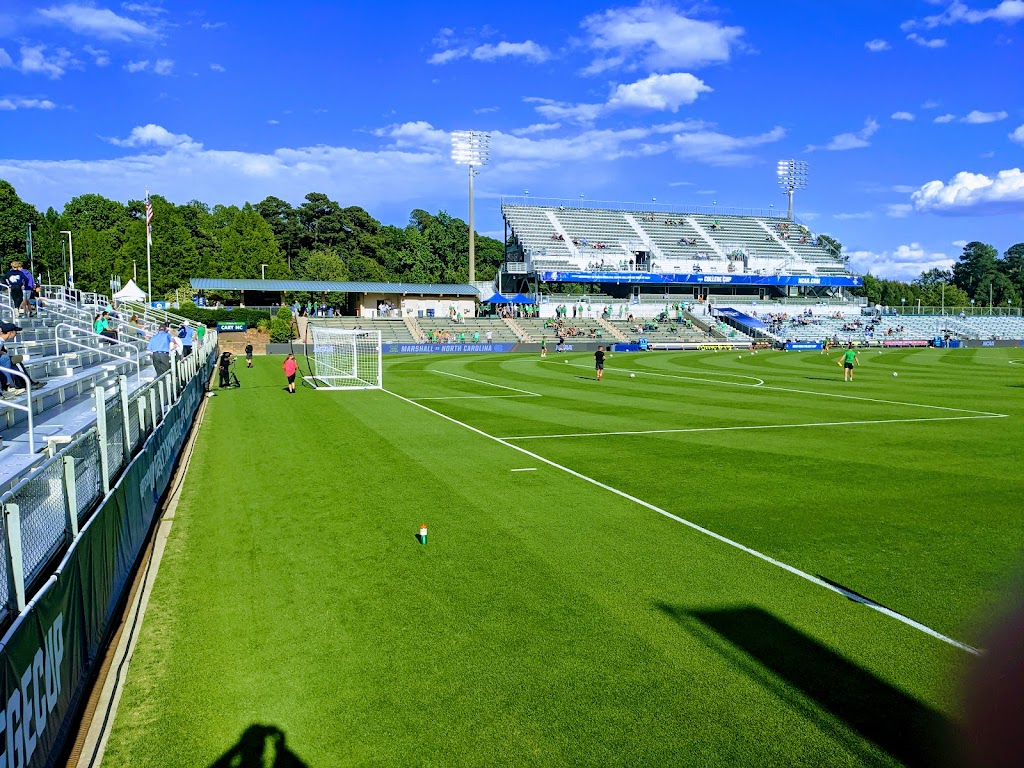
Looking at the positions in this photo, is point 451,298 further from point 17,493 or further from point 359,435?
point 17,493

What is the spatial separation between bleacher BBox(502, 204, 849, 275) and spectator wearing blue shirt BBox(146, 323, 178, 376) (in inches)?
2276

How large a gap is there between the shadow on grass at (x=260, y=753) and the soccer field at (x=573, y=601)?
0.09 ft

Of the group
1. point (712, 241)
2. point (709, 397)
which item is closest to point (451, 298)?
point (712, 241)

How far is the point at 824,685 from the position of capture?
6.05 meters

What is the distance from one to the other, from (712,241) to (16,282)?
83.4 metres

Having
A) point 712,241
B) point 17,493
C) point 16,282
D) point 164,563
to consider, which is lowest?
point 164,563

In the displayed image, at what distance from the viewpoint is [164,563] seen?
9.34 m

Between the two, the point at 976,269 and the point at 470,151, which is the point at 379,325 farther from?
the point at 976,269

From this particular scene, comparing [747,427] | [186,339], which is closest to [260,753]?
[747,427]

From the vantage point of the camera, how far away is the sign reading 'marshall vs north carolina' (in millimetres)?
4398

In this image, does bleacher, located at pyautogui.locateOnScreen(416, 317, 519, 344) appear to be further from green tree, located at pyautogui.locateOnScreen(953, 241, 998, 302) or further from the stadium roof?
green tree, located at pyautogui.locateOnScreen(953, 241, 998, 302)

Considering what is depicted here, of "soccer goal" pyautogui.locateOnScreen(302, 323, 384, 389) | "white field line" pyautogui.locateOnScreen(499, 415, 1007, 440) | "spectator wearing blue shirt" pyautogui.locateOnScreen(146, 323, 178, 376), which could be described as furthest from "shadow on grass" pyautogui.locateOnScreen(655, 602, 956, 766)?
"soccer goal" pyautogui.locateOnScreen(302, 323, 384, 389)

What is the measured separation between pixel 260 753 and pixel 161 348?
20883 mm

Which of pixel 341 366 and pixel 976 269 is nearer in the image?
pixel 341 366
